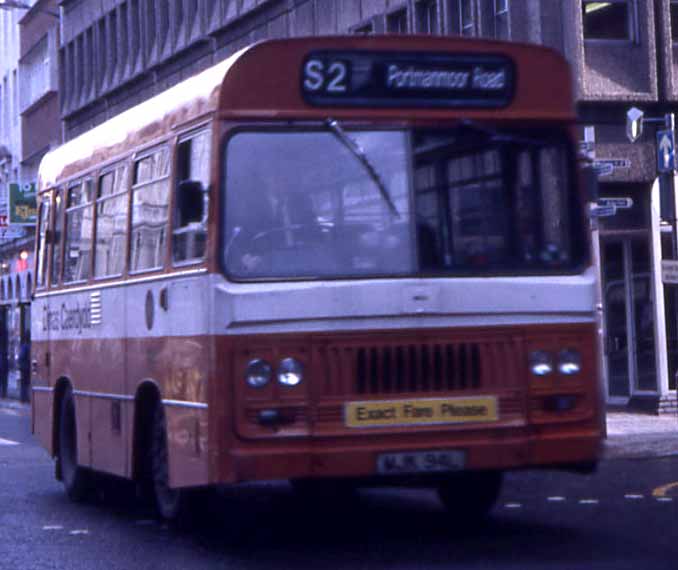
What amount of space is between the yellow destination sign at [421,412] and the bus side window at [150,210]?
6.60ft

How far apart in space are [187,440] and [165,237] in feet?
4.67

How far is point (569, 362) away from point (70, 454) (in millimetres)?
6029

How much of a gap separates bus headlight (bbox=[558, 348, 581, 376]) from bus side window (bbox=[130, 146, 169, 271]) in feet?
8.84

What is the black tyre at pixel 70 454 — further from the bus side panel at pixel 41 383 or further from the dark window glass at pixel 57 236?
the dark window glass at pixel 57 236

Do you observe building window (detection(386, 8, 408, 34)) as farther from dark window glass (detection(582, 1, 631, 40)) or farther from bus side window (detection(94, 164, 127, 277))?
bus side window (detection(94, 164, 127, 277))

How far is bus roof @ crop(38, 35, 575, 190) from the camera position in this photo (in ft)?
40.0

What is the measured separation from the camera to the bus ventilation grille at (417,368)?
12.1m

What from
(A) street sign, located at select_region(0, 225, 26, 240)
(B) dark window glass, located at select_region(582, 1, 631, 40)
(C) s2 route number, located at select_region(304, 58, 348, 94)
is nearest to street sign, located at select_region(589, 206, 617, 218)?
(B) dark window glass, located at select_region(582, 1, 631, 40)

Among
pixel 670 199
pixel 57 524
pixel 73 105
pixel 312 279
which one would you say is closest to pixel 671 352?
pixel 670 199

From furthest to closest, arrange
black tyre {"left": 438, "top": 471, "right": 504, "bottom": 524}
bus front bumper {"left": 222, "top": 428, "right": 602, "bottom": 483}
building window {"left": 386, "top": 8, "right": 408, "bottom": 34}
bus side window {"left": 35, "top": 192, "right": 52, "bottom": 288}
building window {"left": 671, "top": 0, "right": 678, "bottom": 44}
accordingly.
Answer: building window {"left": 386, "top": 8, "right": 408, "bottom": 34} → building window {"left": 671, "top": 0, "right": 678, "bottom": 44} → bus side window {"left": 35, "top": 192, "right": 52, "bottom": 288} → black tyre {"left": 438, "top": 471, "right": 504, "bottom": 524} → bus front bumper {"left": 222, "top": 428, "right": 602, "bottom": 483}

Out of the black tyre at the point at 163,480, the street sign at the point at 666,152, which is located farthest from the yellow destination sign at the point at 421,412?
the street sign at the point at 666,152

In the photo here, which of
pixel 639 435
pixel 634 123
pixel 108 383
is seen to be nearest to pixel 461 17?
pixel 634 123

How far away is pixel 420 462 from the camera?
12.1 m

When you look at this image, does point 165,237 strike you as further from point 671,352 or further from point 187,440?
point 671,352
